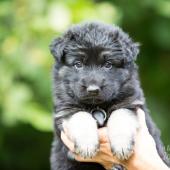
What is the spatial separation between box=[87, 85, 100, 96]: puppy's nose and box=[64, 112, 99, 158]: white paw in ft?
0.81

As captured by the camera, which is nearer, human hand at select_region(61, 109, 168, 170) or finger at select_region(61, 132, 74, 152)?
human hand at select_region(61, 109, 168, 170)

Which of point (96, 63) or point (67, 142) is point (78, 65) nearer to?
point (96, 63)

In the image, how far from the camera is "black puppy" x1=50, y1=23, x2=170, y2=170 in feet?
20.2

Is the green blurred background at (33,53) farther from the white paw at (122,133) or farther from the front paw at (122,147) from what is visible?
the front paw at (122,147)

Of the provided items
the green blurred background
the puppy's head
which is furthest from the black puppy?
the green blurred background

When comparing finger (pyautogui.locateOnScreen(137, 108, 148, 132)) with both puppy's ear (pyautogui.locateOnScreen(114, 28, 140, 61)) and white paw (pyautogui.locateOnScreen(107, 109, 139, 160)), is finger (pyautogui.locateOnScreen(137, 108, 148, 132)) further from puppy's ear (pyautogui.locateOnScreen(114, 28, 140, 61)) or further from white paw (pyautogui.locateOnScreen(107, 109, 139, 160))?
puppy's ear (pyautogui.locateOnScreen(114, 28, 140, 61))

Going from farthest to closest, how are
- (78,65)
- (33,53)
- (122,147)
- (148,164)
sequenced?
(33,53) < (78,65) < (122,147) < (148,164)

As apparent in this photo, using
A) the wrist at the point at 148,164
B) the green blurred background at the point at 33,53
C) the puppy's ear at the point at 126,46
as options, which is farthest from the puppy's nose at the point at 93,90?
Answer: the green blurred background at the point at 33,53

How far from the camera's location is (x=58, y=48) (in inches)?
251

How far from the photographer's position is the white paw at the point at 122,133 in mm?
6070

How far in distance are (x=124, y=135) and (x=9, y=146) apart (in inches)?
161

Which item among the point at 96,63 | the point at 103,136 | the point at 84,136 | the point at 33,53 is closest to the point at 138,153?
the point at 103,136

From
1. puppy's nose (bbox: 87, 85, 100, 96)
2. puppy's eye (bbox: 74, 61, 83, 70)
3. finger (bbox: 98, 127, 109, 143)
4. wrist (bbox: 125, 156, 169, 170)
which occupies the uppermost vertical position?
puppy's eye (bbox: 74, 61, 83, 70)

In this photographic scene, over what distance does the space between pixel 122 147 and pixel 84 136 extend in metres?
0.33
